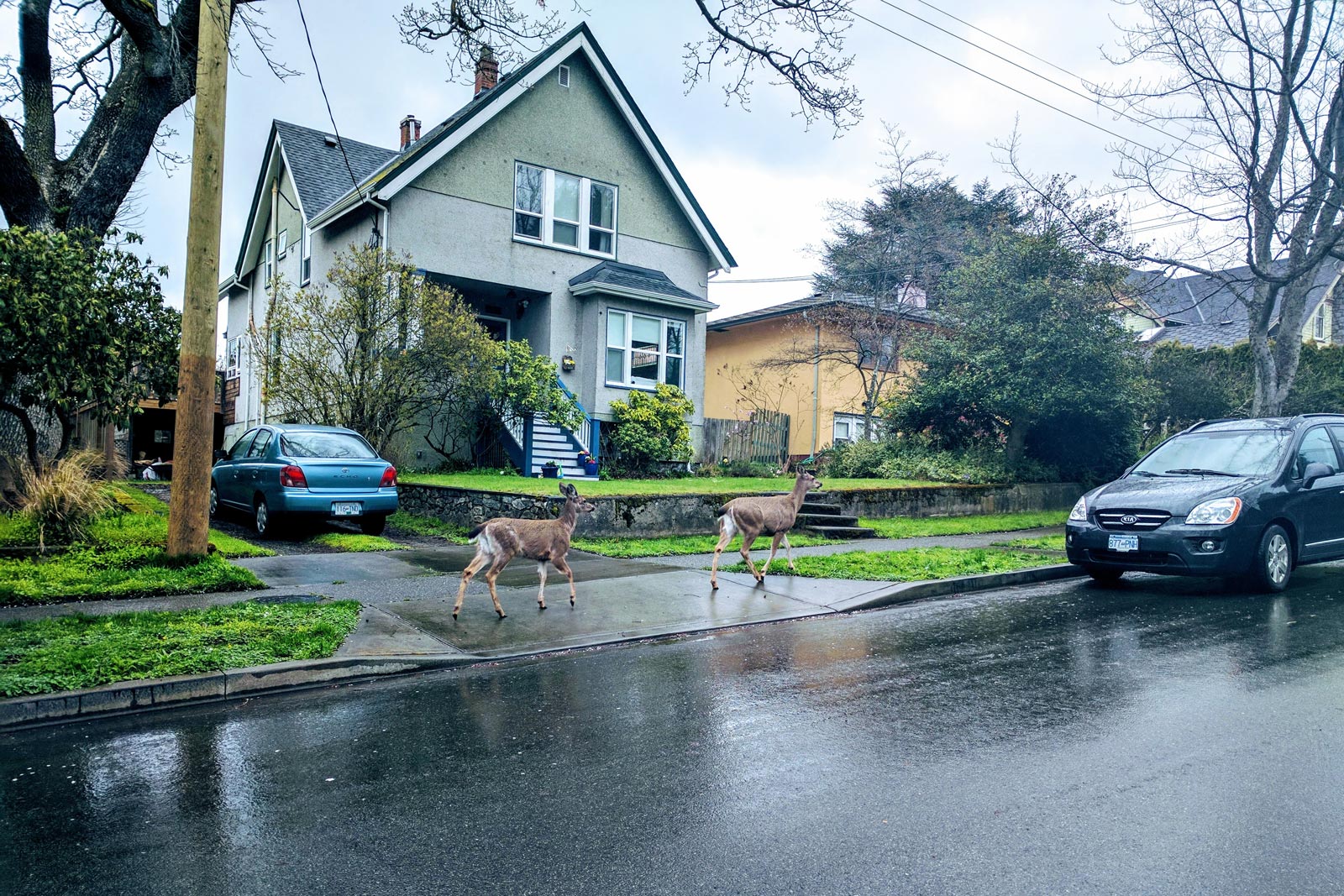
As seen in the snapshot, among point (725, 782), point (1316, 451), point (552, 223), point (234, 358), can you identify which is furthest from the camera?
point (234, 358)

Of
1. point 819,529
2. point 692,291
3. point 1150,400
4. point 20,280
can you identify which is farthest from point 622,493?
point 1150,400

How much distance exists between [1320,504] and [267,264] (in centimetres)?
2708

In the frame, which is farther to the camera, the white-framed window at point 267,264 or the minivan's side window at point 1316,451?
the white-framed window at point 267,264

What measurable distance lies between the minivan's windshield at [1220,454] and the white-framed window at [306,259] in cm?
2014

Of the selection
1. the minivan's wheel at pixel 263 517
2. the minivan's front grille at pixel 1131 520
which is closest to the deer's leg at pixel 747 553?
the minivan's front grille at pixel 1131 520

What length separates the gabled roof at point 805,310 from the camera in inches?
1070

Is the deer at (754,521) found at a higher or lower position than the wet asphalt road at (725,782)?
higher

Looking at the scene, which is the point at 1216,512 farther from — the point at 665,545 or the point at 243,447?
the point at 243,447

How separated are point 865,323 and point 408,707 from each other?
2312 centimetres

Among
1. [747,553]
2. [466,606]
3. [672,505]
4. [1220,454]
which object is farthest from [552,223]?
[1220,454]

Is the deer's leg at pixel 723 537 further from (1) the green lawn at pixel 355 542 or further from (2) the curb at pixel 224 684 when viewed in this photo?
(1) the green lawn at pixel 355 542

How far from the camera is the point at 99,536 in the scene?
32.2ft

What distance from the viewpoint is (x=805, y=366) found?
2995 cm

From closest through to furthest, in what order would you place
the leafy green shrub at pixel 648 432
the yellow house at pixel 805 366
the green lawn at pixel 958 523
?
1. the green lawn at pixel 958 523
2. the leafy green shrub at pixel 648 432
3. the yellow house at pixel 805 366
